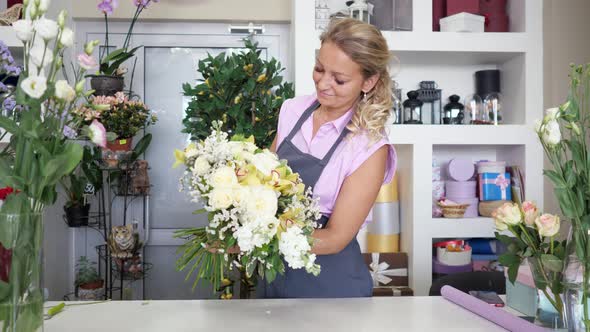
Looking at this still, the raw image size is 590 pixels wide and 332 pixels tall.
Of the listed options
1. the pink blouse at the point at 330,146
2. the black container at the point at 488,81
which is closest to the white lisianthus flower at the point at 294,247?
the pink blouse at the point at 330,146

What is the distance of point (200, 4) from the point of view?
3.65 meters

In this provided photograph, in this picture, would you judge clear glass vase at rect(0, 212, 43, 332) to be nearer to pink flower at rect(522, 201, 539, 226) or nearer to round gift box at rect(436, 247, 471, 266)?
pink flower at rect(522, 201, 539, 226)

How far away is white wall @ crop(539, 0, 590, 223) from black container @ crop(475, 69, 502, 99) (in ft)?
0.98

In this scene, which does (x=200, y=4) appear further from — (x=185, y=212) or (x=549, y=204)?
(x=549, y=204)

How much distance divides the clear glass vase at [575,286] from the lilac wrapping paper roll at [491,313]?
19 centimetres

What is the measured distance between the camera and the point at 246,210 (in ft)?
3.99

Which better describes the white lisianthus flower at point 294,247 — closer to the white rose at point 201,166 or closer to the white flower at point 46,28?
the white rose at point 201,166

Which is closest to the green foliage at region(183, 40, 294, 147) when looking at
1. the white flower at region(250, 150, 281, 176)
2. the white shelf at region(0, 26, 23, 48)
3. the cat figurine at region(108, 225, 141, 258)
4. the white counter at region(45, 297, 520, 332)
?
the cat figurine at region(108, 225, 141, 258)

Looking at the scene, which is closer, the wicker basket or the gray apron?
the gray apron

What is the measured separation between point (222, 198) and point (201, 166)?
0.43 ft

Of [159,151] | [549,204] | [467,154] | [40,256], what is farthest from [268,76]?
[40,256]

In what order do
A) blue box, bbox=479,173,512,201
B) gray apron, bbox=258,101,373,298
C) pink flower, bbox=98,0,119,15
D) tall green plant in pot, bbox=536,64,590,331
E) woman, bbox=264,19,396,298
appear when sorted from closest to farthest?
tall green plant in pot, bbox=536,64,590,331 < woman, bbox=264,19,396,298 < gray apron, bbox=258,101,373,298 < pink flower, bbox=98,0,119,15 < blue box, bbox=479,173,512,201

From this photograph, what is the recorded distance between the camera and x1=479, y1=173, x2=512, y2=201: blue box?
3.34 metres

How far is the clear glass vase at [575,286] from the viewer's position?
1005mm
